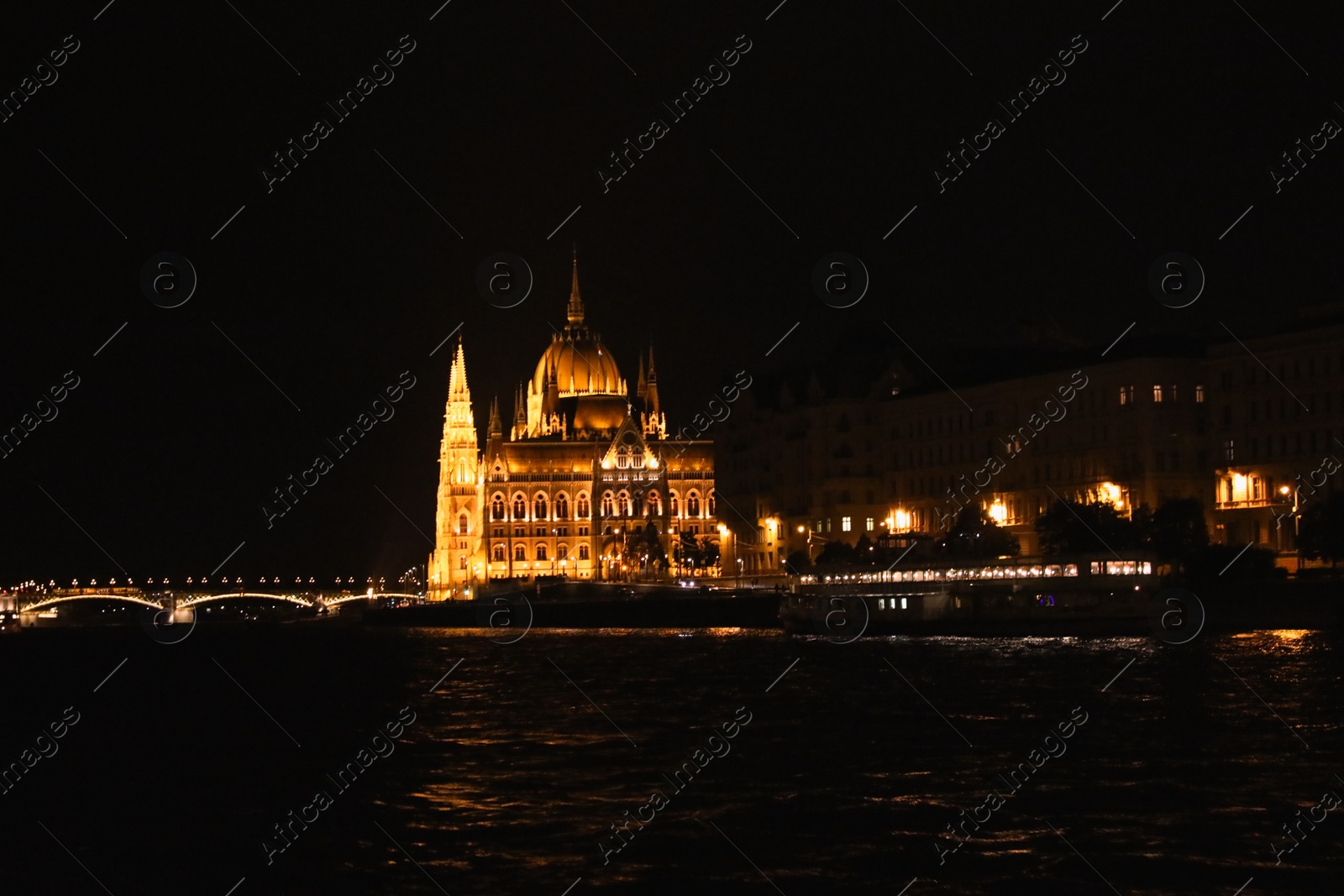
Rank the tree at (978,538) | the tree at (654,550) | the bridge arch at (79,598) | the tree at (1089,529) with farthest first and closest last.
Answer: the bridge arch at (79,598), the tree at (654,550), the tree at (978,538), the tree at (1089,529)

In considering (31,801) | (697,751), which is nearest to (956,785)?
(697,751)

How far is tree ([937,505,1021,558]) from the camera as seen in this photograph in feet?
376

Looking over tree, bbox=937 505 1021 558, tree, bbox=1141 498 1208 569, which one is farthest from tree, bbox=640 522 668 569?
tree, bbox=1141 498 1208 569

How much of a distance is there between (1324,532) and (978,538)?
29.0 m

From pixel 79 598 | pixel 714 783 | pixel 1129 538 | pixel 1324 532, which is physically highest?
pixel 79 598

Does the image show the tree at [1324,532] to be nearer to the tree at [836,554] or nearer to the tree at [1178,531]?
the tree at [1178,531]

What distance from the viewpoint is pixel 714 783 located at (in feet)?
123

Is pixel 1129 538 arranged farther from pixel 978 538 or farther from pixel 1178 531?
pixel 978 538

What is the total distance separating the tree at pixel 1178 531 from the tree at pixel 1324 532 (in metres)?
4.87

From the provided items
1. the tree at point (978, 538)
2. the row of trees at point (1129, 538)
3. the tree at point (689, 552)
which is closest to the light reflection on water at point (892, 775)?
the row of trees at point (1129, 538)

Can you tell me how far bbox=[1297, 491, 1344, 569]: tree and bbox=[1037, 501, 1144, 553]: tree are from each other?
918 centimetres

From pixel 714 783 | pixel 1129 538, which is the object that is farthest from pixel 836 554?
pixel 714 783

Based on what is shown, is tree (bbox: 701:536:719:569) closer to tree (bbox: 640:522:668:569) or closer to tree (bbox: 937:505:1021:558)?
tree (bbox: 640:522:668:569)

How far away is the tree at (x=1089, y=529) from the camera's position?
101 m
